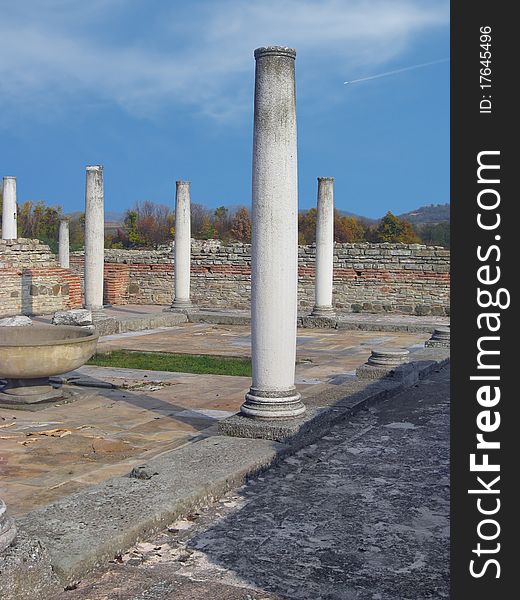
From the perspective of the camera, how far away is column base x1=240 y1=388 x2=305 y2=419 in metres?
5.74

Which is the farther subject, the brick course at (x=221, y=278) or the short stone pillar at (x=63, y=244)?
the short stone pillar at (x=63, y=244)

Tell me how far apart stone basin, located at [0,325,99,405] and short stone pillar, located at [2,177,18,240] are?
12.2 metres

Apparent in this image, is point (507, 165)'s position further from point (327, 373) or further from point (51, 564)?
point (327, 373)

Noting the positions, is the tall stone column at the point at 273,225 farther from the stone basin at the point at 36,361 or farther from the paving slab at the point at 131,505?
the stone basin at the point at 36,361

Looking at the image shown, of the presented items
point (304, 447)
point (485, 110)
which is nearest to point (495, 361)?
point (485, 110)

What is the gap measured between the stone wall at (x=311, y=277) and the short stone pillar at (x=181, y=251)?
3.44m

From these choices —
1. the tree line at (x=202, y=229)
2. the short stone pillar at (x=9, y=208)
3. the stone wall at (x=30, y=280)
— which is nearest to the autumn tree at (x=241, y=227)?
the tree line at (x=202, y=229)

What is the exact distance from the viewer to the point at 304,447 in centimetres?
570

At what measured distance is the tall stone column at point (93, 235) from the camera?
1434 cm

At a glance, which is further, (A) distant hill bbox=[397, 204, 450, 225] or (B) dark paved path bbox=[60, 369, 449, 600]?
(A) distant hill bbox=[397, 204, 450, 225]

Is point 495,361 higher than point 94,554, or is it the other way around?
point 495,361

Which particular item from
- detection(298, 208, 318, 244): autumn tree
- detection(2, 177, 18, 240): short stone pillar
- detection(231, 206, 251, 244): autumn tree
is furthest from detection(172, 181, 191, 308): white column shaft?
detection(231, 206, 251, 244): autumn tree

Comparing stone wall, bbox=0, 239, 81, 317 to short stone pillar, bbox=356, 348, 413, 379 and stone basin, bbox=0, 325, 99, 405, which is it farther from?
short stone pillar, bbox=356, 348, 413, 379

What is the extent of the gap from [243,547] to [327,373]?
5.94 m
